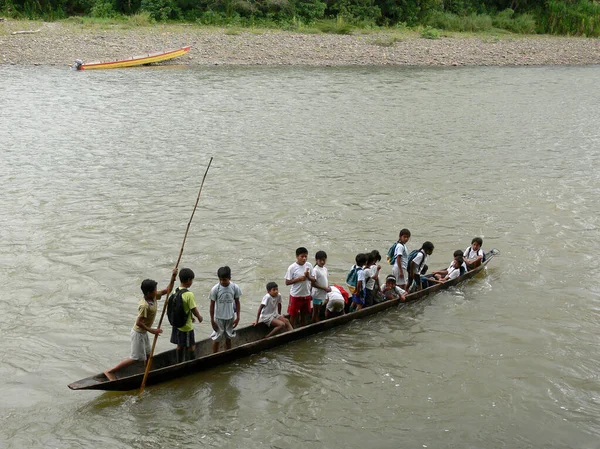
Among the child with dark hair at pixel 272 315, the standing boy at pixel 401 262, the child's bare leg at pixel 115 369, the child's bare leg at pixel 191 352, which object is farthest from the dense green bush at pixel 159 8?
the child's bare leg at pixel 115 369

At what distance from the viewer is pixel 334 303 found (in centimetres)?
901

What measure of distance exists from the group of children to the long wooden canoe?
102 millimetres

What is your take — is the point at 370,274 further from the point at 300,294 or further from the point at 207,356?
the point at 207,356

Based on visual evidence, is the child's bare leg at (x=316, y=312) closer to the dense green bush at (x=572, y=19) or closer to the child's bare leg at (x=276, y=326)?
the child's bare leg at (x=276, y=326)

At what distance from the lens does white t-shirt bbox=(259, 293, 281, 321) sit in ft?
27.8

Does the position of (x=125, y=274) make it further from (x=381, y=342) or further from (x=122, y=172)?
(x=122, y=172)

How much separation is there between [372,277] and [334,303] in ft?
2.14

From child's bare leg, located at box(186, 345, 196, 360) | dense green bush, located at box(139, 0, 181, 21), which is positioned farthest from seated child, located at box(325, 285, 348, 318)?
dense green bush, located at box(139, 0, 181, 21)

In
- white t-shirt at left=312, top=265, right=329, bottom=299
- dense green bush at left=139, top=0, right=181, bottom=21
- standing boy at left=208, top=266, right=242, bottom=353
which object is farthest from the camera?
dense green bush at left=139, top=0, right=181, bottom=21

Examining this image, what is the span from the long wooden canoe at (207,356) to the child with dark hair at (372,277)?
0.45ft

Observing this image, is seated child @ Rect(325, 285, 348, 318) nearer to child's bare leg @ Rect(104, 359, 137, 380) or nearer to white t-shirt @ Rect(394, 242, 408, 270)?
white t-shirt @ Rect(394, 242, 408, 270)

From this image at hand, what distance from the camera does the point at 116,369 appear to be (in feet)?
24.5

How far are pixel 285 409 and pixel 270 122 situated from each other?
1494cm

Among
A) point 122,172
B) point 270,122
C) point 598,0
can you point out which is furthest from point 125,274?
point 598,0
